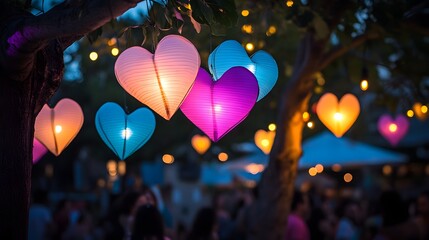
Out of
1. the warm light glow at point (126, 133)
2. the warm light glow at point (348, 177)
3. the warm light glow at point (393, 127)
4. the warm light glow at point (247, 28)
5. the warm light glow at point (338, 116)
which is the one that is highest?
the warm light glow at point (247, 28)

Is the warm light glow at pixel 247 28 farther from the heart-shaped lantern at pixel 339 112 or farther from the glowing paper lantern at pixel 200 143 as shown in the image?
the glowing paper lantern at pixel 200 143

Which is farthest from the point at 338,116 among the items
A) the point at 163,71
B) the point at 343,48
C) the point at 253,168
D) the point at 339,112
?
the point at 253,168

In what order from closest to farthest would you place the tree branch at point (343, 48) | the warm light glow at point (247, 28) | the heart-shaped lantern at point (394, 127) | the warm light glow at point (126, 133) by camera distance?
the warm light glow at point (126, 133)
the warm light glow at point (247, 28)
the tree branch at point (343, 48)
the heart-shaped lantern at point (394, 127)

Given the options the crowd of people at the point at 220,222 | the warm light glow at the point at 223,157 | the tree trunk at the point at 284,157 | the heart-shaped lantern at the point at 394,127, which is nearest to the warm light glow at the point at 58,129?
the crowd of people at the point at 220,222

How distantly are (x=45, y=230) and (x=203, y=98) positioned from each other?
5.84 m

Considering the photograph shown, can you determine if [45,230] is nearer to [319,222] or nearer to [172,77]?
[319,222]

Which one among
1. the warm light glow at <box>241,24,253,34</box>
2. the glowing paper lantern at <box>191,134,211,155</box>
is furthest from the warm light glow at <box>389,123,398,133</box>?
the glowing paper lantern at <box>191,134,211,155</box>

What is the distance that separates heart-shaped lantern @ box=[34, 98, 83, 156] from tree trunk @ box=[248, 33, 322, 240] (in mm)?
2757

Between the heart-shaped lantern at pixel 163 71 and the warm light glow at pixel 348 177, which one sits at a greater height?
the heart-shaped lantern at pixel 163 71

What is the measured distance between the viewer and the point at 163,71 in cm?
414

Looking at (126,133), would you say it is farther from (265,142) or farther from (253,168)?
(253,168)

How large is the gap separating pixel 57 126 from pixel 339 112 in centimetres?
359

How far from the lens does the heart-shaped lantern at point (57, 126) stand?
559 cm

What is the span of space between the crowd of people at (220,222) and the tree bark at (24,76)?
1623mm
